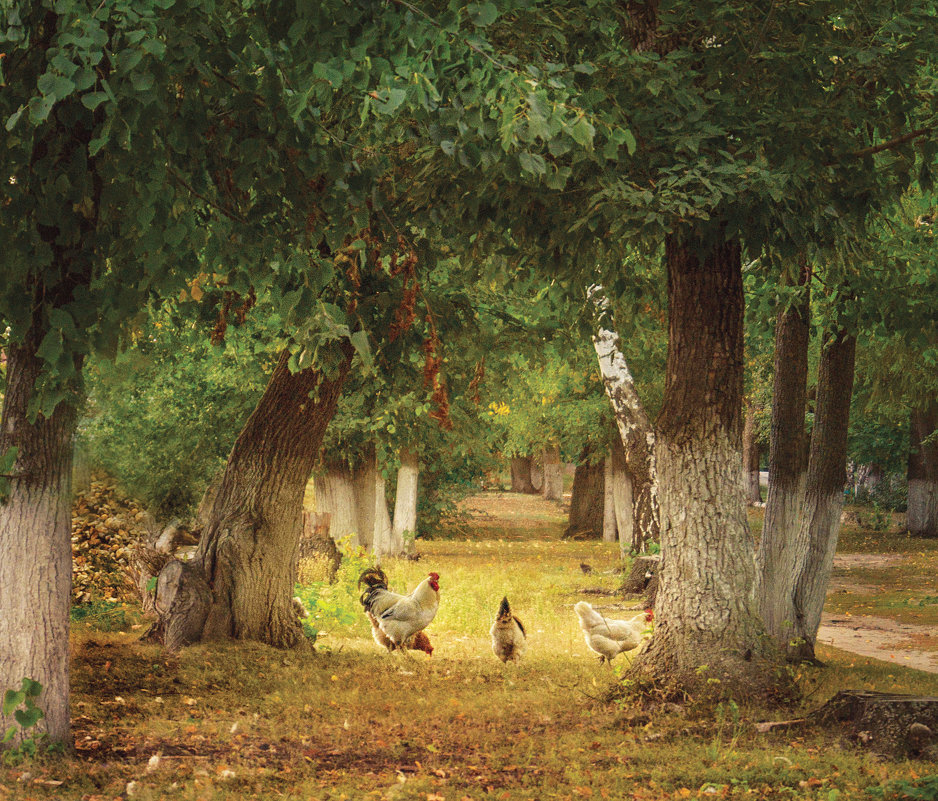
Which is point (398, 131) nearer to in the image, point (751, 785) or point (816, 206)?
point (816, 206)

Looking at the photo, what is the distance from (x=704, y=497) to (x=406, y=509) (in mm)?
16171

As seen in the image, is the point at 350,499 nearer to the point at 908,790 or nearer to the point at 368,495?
the point at 368,495

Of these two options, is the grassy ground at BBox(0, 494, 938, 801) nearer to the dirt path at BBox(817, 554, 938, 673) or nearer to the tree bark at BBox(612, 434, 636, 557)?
the dirt path at BBox(817, 554, 938, 673)

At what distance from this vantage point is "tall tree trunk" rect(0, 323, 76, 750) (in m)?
6.08

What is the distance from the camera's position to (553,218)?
859 cm

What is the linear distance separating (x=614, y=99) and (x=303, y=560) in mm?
11650

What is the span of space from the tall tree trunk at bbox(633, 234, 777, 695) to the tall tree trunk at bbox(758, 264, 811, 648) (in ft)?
8.23

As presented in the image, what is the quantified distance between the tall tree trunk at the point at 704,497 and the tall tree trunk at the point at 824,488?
2.80 meters

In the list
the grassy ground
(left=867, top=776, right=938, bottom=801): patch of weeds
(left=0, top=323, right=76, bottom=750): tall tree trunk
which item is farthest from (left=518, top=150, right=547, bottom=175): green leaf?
(left=867, top=776, right=938, bottom=801): patch of weeds

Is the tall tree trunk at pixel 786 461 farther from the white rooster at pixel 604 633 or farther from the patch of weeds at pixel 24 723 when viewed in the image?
the patch of weeds at pixel 24 723

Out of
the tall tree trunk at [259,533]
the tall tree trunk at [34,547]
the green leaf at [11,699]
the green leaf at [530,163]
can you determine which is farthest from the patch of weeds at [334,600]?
the green leaf at [530,163]

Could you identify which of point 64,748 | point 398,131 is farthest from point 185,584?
point 398,131

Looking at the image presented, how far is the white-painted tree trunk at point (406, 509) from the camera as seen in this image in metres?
24.2

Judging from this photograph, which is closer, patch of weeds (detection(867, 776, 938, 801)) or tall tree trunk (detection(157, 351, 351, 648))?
patch of weeds (detection(867, 776, 938, 801))
